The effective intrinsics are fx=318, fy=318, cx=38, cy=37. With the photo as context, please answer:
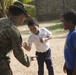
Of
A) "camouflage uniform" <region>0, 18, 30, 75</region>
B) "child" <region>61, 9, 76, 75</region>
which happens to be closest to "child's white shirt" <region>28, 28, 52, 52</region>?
"child" <region>61, 9, 76, 75</region>

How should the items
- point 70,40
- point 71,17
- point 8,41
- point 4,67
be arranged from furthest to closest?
point 71,17 → point 70,40 → point 4,67 → point 8,41

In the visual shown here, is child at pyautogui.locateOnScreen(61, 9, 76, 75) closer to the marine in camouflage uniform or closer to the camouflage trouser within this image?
the marine in camouflage uniform

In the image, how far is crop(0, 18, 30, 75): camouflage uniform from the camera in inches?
166

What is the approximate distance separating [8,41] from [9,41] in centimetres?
1

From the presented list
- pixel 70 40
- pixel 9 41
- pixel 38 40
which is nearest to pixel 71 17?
pixel 70 40

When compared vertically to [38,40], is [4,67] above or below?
above

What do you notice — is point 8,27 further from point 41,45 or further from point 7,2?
point 7,2

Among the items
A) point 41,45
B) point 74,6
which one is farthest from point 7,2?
point 41,45

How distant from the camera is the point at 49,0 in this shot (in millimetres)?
26859

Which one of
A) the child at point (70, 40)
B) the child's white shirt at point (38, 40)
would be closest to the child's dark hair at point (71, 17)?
the child at point (70, 40)

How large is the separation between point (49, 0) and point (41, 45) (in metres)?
20.4

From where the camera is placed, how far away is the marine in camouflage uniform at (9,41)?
4.21 m

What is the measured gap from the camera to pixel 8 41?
4.26m

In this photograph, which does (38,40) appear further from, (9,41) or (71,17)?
(9,41)
